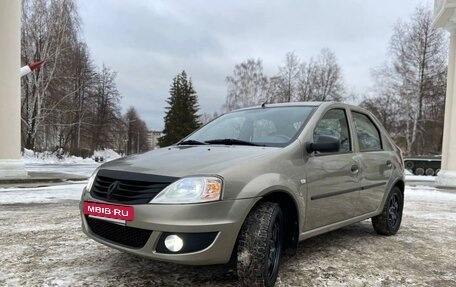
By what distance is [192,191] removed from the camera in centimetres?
305

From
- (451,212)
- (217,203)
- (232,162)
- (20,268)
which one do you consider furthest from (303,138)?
(451,212)

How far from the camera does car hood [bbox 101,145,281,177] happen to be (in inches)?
125

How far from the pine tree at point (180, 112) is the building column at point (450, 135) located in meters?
38.3

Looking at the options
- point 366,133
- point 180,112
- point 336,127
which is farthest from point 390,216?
point 180,112

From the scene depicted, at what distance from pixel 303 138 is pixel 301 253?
52.4 inches

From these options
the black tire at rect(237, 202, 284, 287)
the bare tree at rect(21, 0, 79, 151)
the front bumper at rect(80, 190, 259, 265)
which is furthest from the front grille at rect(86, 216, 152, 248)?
the bare tree at rect(21, 0, 79, 151)

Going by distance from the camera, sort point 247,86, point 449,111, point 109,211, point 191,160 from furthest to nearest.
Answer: point 247,86 → point 449,111 → point 191,160 → point 109,211

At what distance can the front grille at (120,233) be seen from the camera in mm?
3132

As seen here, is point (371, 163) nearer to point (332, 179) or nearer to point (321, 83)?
point (332, 179)

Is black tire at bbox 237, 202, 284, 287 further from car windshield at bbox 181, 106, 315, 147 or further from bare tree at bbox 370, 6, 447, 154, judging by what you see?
bare tree at bbox 370, 6, 447, 154

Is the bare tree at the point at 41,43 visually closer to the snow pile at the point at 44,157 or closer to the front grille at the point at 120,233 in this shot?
the snow pile at the point at 44,157

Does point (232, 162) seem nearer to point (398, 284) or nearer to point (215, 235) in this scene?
point (215, 235)

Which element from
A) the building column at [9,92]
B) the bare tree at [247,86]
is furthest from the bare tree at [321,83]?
the building column at [9,92]

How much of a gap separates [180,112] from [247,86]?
989cm
